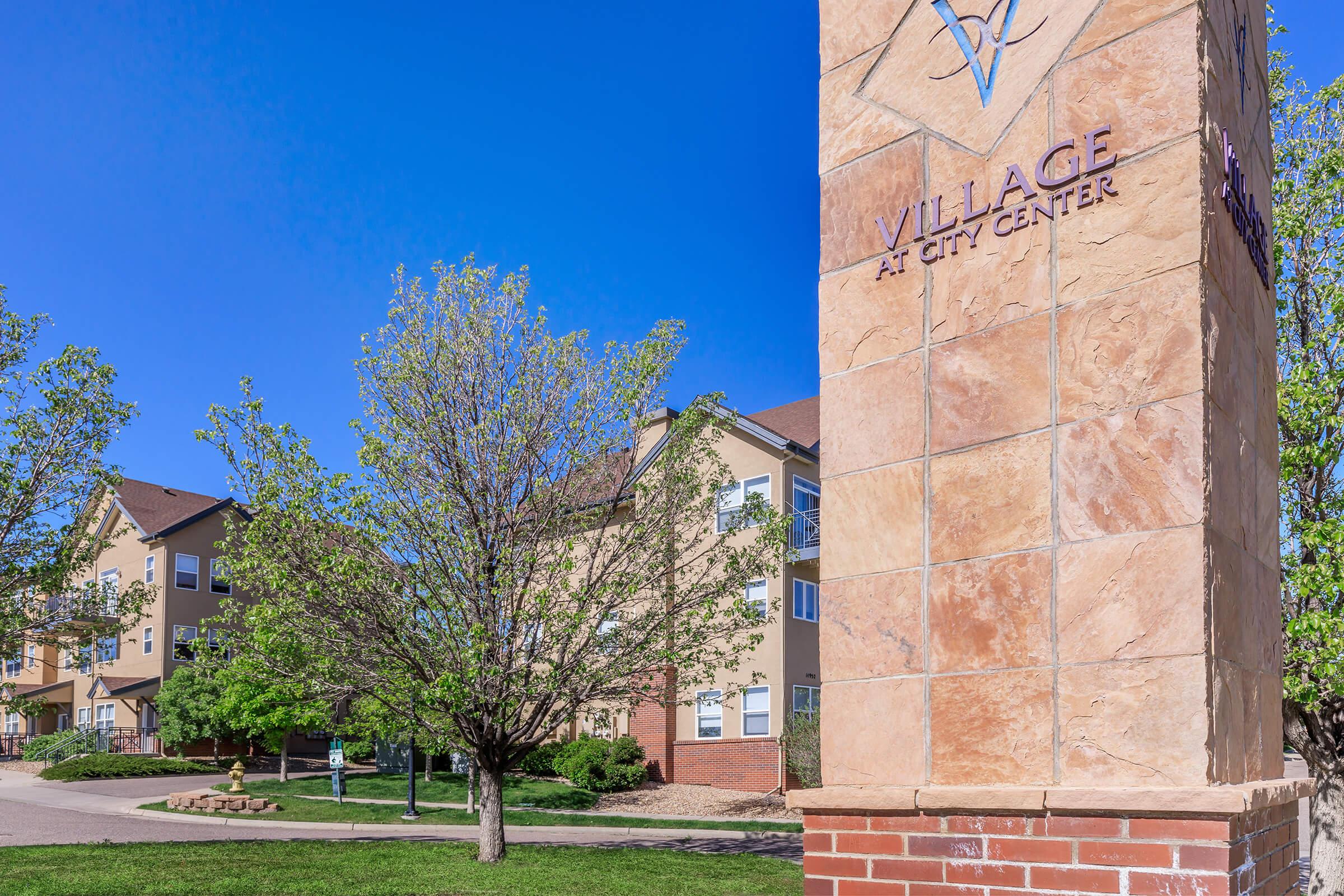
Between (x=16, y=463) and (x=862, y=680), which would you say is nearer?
(x=862, y=680)

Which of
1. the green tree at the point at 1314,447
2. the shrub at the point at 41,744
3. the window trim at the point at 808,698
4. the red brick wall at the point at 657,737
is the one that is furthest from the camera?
the shrub at the point at 41,744

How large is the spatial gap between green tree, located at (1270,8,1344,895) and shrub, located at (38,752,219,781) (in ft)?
110

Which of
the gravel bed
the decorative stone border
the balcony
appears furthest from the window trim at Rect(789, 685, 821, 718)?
the decorative stone border

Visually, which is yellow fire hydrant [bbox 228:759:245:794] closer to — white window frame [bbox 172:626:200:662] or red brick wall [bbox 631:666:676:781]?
red brick wall [bbox 631:666:676:781]

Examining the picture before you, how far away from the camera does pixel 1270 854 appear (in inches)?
146

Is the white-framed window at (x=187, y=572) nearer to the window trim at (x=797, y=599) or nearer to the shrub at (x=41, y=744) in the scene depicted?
the shrub at (x=41, y=744)

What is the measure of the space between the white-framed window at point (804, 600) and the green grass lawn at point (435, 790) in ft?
24.4

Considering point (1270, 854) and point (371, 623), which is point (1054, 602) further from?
point (371, 623)

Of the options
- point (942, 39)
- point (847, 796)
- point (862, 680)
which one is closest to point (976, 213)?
point (942, 39)

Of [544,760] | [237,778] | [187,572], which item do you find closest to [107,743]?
[187,572]

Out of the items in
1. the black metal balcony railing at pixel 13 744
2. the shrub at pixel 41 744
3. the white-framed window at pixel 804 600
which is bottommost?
the black metal balcony railing at pixel 13 744

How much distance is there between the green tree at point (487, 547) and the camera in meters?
15.1

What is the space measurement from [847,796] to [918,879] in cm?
37

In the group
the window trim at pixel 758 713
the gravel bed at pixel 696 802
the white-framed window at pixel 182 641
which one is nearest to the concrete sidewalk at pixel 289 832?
the gravel bed at pixel 696 802
